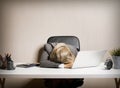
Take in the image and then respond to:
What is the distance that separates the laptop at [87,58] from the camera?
6.31 ft

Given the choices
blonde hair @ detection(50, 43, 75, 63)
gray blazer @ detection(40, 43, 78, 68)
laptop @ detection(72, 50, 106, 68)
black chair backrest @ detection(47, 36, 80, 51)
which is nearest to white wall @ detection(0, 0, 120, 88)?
black chair backrest @ detection(47, 36, 80, 51)

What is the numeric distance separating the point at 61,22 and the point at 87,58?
1.42 m

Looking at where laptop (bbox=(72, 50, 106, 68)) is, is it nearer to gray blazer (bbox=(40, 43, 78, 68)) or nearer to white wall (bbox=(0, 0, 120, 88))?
gray blazer (bbox=(40, 43, 78, 68))

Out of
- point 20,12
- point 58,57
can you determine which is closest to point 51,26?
point 20,12

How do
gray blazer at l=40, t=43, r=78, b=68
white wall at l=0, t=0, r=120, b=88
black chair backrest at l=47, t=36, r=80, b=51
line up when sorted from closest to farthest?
gray blazer at l=40, t=43, r=78, b=68 → black chair backrest at l=47, t=36, r=80, b=51 → white wall at l=0, t=0, r=120, b=88

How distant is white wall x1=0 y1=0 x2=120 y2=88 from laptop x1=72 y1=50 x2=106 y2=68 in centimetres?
127

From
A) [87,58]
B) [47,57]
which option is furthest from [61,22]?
[87,58]

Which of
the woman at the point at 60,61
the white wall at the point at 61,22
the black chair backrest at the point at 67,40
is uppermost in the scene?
the white wall at the point at 61,22

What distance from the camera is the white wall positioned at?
3.24m

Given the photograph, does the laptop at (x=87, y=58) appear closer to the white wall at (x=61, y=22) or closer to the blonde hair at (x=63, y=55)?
the blonde hair at (x=63, y=55)

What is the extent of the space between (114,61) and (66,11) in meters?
1.44

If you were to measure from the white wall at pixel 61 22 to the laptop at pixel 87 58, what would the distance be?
4.17ft

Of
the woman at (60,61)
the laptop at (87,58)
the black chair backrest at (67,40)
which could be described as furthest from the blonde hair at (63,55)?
the black chair backrest at (67,40)

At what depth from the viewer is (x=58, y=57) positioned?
2.25 metres
